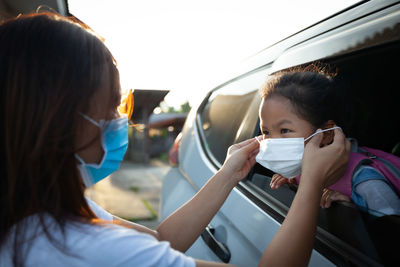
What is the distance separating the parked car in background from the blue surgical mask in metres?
0.67

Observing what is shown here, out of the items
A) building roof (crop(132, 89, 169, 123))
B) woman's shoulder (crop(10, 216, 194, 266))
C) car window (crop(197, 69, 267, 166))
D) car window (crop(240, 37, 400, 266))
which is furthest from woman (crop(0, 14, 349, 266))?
building roof (crop(132, 89, 169, 123))

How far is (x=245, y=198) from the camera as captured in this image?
61.2 inches

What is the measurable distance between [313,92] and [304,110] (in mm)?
108

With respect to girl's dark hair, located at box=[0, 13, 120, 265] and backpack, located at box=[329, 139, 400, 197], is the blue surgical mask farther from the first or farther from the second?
backpack, located at box=[329, 139, 400, 197]

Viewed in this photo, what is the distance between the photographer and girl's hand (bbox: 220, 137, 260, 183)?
57.3 inches

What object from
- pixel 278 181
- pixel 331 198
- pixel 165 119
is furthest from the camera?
pixel 165 119

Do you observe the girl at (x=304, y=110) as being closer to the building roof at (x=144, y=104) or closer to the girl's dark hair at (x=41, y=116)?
the girl's dark hair at (x=41, y=116)

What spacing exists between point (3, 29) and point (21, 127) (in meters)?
0.30

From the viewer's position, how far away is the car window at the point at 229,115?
1798 mm

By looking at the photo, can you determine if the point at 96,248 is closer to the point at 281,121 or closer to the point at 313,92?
the point at 281,121

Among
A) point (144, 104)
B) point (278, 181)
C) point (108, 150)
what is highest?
point (108, 150)

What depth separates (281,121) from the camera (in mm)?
1428

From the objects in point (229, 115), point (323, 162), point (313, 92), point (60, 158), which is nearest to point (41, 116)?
point (60, 158)

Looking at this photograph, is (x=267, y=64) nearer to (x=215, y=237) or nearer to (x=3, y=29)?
(x=215, y=237)
